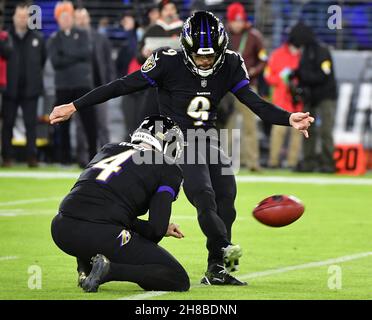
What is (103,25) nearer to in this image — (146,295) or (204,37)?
(204,37)

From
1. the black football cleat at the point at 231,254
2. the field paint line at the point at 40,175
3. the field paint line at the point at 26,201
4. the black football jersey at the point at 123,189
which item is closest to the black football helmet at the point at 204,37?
the black football jersey at the point at 123,189

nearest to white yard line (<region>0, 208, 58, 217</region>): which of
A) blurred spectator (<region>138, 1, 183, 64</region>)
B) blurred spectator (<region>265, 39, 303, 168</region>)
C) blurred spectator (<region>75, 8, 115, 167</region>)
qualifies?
blurred spectator (<region>138, 1, 183, 64</region>)

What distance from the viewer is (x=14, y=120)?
1870cm

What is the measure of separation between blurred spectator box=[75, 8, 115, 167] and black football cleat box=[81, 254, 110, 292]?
10.9 meters

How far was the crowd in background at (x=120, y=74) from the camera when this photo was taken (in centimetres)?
1792

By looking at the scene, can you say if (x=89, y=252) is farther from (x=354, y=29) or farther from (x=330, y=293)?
(x=354, y=29)

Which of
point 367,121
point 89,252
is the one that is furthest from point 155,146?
point 367,121

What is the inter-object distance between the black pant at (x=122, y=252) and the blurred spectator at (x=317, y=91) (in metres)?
10.8

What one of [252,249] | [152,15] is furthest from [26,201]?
[152,15]

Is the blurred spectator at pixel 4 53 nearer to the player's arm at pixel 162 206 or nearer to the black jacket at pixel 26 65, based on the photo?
the black jacket at pixel 26 65

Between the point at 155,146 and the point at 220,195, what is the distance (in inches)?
45.7

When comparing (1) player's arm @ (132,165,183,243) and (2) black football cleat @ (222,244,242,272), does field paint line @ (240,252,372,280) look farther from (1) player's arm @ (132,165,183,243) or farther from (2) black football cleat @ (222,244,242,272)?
(1) player's arm @ (132,165,183,243)

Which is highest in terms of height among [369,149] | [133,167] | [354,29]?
[133,167]

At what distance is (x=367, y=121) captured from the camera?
19.5 metres
